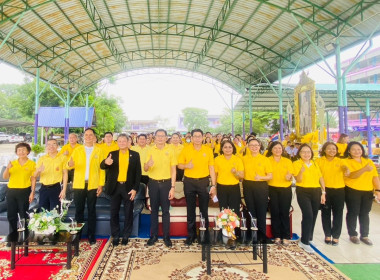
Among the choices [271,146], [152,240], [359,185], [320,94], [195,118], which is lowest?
[152,240]

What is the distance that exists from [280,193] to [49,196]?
3.00m

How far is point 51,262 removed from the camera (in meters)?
2.98

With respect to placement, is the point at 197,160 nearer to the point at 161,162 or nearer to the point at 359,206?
the point at 161,162

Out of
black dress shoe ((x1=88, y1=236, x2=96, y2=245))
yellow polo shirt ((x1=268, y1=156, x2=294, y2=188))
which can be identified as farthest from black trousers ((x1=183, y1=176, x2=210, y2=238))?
black dress shoe ((x1=88, y1=236, x2=96, y2=245))

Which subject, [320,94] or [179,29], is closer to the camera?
[179,29]

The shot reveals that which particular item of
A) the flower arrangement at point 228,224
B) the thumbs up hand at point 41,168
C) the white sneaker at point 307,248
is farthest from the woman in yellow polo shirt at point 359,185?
the thumbs up hand at point 41,168

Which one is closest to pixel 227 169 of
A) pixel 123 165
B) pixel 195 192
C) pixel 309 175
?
pixel 195 192

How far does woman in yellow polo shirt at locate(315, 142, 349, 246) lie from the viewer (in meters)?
3.43

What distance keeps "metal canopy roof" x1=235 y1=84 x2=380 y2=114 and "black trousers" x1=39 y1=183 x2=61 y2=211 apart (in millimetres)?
10631

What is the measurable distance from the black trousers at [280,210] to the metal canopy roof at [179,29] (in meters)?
5.84

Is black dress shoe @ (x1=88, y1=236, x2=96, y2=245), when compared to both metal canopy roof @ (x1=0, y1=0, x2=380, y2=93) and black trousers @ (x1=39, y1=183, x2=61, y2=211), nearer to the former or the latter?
black trousers @ (x1=39, y1=183, x2=61, y2=211)

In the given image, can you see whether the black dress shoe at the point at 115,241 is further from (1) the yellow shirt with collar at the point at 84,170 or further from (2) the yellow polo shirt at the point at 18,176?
(2) the yellow polo shirt at the point at 18,176

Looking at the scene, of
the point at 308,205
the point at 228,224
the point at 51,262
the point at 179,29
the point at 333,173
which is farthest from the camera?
the point at 179,29

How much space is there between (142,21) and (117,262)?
Answer: 1085 centimetres
